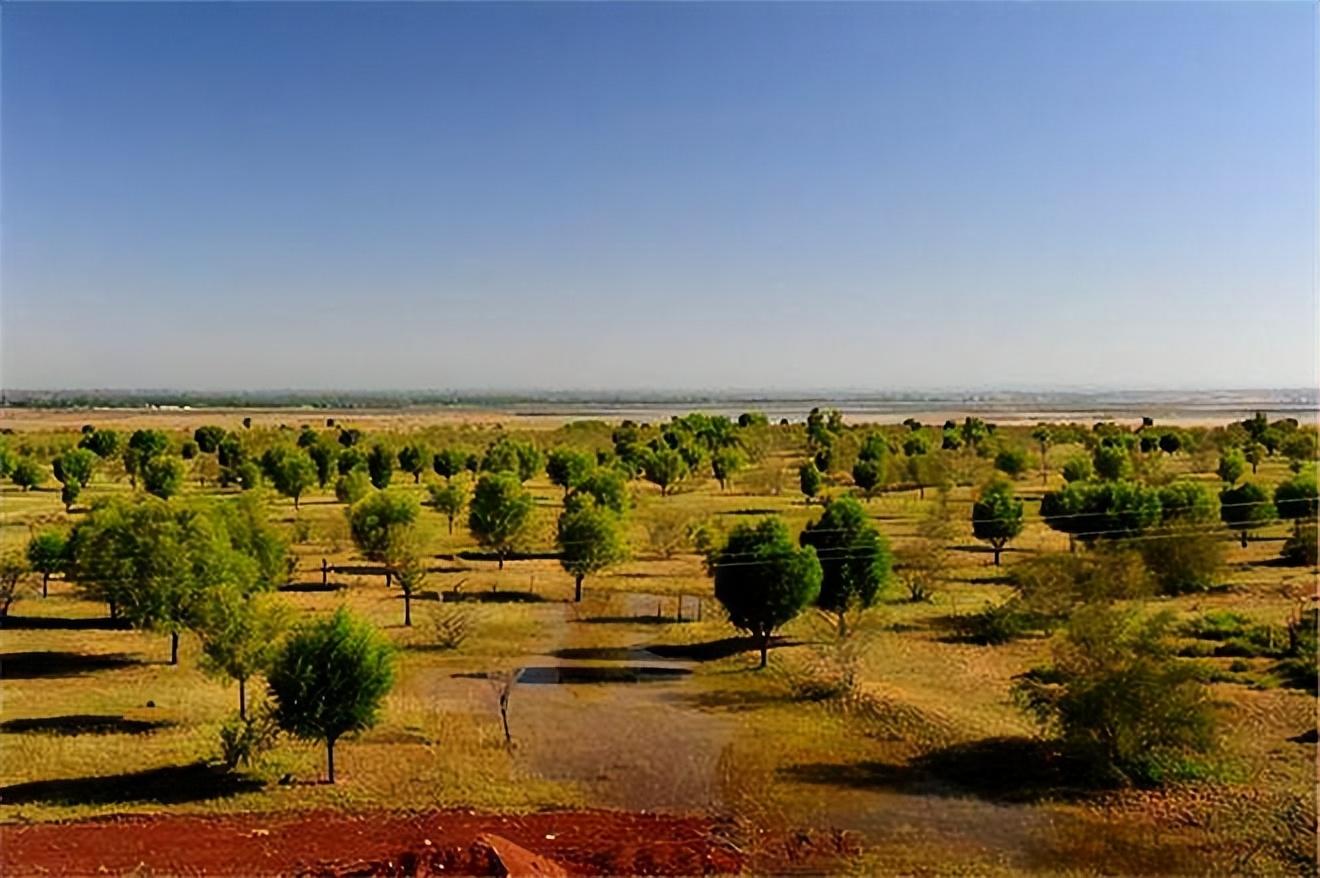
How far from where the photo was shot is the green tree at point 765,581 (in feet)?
106

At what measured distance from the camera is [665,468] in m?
76.7

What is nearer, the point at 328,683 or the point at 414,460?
the point at 328,683

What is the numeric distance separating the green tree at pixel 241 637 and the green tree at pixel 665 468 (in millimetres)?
49629

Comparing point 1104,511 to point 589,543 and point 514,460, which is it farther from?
point 514,460

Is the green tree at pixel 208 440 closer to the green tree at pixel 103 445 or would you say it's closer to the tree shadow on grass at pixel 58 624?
the green tree at pixel 103 445

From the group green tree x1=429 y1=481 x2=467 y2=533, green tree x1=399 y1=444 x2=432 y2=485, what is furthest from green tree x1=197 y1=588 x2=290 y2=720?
green tree x1=399 y1=444 x2=432 y2=485

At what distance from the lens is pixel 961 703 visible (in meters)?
28.6

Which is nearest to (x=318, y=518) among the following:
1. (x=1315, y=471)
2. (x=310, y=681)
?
(x=310, y=681)

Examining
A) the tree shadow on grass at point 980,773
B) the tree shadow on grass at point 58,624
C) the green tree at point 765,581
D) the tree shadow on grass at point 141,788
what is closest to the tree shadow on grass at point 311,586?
the tree shadow on grass at point 58,624

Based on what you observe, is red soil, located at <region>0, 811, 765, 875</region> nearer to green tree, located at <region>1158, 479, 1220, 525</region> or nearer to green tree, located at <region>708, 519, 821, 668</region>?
green tree, located at <region>708, 519, 821, 668</region>

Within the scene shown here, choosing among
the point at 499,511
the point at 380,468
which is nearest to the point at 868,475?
the point at 499,511

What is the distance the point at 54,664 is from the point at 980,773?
26.7 meters

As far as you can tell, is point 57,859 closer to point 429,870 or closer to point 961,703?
point 429,870

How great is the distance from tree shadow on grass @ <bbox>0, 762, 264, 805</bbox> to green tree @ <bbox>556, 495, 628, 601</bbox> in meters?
20.3
